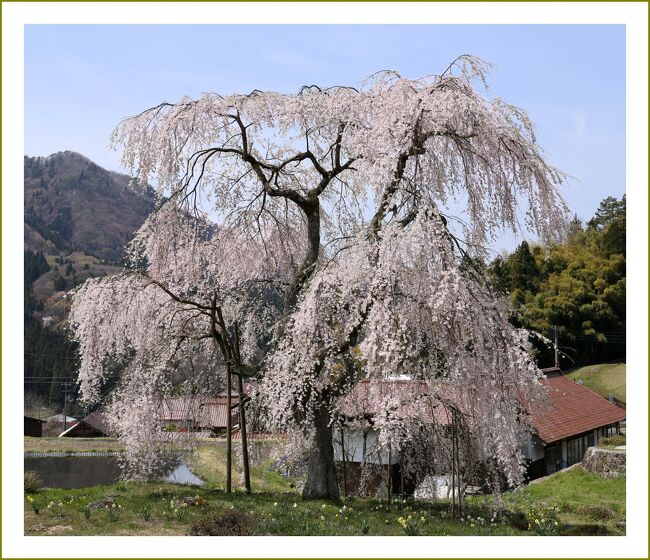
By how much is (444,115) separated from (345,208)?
3.92 m

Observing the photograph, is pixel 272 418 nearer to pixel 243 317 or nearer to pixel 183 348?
pixel 183 348

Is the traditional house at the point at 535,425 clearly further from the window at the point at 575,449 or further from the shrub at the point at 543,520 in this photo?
the shrub at the point at 543,520

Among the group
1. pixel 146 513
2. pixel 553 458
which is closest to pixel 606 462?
pixel 553 458

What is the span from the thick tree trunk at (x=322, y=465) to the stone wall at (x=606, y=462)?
21.7 feet

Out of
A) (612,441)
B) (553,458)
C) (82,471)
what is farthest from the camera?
(82,471)

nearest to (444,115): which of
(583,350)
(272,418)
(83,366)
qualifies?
(272,418)

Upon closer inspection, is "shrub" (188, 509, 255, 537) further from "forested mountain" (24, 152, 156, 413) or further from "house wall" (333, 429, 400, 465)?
"forested mountain" (24, 152, 156, 413)

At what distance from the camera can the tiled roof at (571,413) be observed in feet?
51.7

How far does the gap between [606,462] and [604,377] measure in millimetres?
15138

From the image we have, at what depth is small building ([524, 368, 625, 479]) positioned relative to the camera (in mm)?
15531

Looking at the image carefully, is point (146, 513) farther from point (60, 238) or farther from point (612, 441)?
point (60, 238)

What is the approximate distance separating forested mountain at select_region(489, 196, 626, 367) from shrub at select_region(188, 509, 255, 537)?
2002 centimetres

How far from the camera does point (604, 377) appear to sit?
2814 cm

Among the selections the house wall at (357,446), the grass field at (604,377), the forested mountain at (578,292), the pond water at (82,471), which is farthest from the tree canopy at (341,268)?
the grass field at (604,377)
